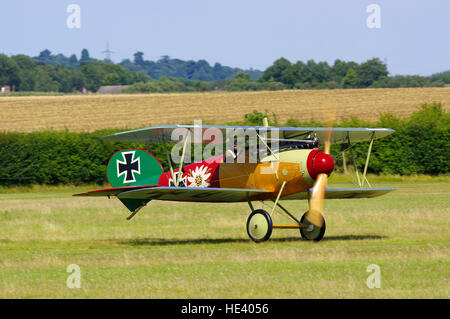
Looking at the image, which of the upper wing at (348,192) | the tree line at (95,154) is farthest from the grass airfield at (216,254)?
the tree line at (95,154)

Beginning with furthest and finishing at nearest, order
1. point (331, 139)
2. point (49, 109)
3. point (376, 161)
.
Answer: point (49, 109), point (376, 161), point (331, 139)

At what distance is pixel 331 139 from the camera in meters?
16.8

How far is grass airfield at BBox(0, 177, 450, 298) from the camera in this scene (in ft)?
33.6

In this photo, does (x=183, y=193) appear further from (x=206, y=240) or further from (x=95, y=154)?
(x=95, y=154)

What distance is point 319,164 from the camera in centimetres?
1445

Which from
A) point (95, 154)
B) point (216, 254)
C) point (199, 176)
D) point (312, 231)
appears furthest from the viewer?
point (95, 154)

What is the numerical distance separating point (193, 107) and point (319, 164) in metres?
52.0

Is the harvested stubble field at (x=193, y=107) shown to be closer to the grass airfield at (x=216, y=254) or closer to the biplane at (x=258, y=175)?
the grass airfield at (x=216, y=254)

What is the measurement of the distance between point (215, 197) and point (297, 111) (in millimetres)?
45599

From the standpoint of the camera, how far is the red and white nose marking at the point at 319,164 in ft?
47.3

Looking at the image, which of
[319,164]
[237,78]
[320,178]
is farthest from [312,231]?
[237,78]
